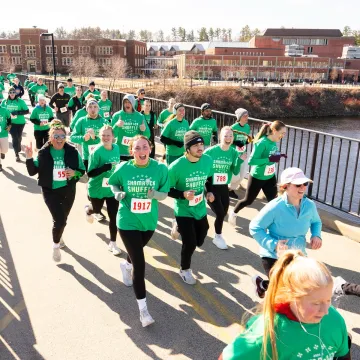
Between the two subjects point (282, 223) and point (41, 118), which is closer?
point (282, 223)

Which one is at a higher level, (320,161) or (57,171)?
(57,171)

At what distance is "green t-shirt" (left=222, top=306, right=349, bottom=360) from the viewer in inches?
73.0

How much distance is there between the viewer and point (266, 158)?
5.93 m

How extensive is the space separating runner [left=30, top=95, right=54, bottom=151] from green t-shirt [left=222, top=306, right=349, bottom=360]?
9202mm

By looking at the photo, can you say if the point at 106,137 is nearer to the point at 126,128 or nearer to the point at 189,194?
the point at 189,194

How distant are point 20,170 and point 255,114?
203 ft

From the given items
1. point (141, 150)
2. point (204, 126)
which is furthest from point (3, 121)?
point (141, 150)

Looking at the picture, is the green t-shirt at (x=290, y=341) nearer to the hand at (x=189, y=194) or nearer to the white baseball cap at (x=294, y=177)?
the white baseball cap at (x=294, y=177)


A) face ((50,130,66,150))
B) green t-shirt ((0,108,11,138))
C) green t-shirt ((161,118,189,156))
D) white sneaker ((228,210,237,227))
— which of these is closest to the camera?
face ((50,130,66,150))

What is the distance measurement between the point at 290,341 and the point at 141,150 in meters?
2.61

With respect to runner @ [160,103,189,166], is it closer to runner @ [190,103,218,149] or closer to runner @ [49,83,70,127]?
runner @ [190,103,218,149]

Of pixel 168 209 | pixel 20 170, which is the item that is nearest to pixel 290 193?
pixel 168 209

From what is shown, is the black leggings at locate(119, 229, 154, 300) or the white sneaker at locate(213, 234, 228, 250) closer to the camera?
the black leggings at locate(119, 229, 154, 300)

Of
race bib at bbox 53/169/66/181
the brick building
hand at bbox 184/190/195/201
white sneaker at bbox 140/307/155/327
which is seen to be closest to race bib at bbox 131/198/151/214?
hand at bbox 184/190/195/201
